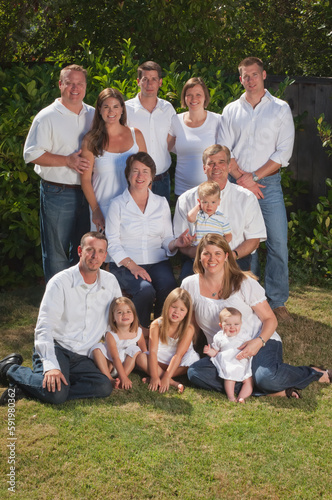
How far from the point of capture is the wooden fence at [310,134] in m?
7.13

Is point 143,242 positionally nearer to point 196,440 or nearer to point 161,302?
point 161,302

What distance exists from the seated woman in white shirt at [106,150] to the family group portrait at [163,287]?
0.05 ft

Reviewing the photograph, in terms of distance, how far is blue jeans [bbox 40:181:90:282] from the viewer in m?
5.53

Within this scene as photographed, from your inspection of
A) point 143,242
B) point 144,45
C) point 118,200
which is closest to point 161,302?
point 143,242

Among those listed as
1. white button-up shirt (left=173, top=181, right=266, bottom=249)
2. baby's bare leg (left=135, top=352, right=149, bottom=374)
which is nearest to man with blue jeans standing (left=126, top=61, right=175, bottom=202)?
white button-up shirt (left=173, top=181, right=266, bottom=249)

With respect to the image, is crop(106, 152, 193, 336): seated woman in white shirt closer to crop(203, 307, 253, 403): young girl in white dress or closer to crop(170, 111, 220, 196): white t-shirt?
crop(170, 111, 220, 196): white t-shirt

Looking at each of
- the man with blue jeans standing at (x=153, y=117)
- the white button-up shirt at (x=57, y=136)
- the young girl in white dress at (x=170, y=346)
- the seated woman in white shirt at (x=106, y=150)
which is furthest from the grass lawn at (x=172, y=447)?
the man with blue jeans standing at (x=153, y=117)

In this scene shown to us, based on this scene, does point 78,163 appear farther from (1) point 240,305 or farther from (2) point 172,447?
(2) point 172,447

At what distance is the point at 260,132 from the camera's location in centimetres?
575

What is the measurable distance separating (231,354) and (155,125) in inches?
81.0

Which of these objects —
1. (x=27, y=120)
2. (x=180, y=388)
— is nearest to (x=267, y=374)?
(x=180, y=388)

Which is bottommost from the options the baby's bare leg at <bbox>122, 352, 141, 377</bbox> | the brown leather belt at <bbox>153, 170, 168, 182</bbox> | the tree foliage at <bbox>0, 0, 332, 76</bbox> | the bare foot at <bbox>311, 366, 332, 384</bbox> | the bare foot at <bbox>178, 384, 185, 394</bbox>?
the bare foot at <bbox>178, 384, 185, 394</bbox>

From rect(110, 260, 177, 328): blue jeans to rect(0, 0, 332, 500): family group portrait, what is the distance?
0.4 inches

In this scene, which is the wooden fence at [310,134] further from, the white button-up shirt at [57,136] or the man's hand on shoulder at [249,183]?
the white button-up shirt at [57,136]
